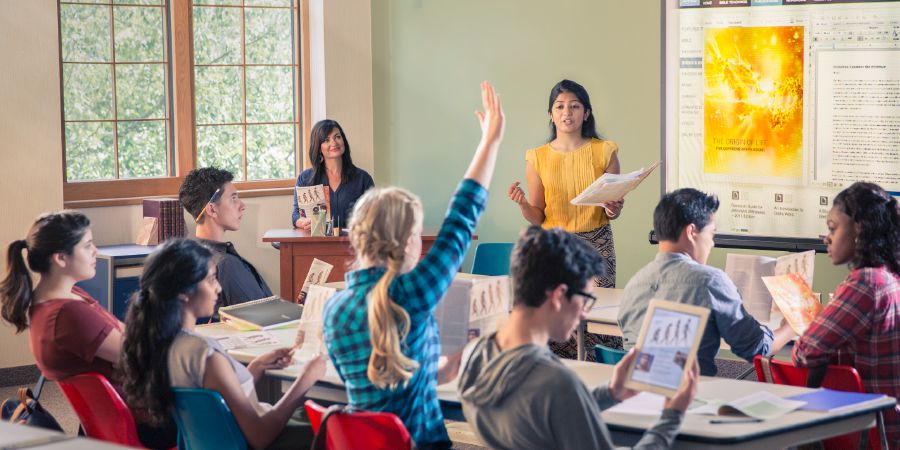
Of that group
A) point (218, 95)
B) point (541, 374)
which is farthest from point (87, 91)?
point (541, 374)

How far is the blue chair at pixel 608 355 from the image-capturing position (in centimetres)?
371

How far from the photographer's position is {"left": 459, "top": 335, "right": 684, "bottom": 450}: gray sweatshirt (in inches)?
92.1

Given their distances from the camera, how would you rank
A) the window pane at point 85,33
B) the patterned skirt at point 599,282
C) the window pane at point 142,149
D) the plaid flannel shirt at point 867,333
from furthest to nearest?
1. the window pane at point 142,149
2. the window pane at point 85,33
3. the patterned skirt at point 599,282
4. the plaid flannel shirt at point 867,333

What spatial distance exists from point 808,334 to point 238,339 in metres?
1.99

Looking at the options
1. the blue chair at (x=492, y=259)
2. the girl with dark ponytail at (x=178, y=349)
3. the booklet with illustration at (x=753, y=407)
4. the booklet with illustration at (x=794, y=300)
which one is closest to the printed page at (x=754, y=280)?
the booklet with illustration at (x=794, y=300)

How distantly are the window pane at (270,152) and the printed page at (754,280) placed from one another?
420 cm

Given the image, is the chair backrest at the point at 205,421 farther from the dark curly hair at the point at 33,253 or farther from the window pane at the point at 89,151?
the window pane at the point at 89,151

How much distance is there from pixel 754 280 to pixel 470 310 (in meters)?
1.66

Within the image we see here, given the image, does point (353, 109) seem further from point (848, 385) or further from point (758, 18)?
point (848, 385)

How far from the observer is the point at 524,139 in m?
7.32

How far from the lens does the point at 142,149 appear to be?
293 inches

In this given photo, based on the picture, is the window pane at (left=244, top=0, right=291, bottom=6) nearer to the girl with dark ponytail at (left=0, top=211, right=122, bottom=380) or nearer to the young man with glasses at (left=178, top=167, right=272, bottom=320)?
the young man with glasses at (left=178, top=167, right=272, bottom=320)

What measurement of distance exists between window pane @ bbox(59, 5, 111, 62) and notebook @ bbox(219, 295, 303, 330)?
10.9 feet

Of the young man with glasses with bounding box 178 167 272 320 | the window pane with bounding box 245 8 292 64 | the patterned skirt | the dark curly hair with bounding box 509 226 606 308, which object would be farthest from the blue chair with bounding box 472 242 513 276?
the dark curly hair with bounding box 509 226 606 308
